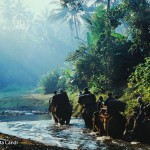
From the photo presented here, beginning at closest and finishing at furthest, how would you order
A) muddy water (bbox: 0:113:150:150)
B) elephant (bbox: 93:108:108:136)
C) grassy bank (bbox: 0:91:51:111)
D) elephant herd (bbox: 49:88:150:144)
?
muddy water (bbox: 0:113:150:150), elephant herd (bbox: 49:88:150:144), elephant (bbox: 93:108:108:136), grassy bank (bbox: 0:91:51:111)

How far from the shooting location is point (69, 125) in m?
20.1

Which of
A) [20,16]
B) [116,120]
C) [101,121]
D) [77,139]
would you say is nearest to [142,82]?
[101,121]

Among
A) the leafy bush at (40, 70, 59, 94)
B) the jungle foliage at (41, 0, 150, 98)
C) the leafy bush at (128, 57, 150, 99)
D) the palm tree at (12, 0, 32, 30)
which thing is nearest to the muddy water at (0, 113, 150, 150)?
the leafy bush at (128, 57, 150, 99)

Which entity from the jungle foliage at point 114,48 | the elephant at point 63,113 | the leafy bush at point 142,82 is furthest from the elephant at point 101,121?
the jungle foliage at point 114,48

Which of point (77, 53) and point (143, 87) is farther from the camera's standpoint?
point (77, 53)

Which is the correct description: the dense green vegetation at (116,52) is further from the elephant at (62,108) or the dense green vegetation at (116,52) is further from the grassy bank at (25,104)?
the grassy bank at (25,104)

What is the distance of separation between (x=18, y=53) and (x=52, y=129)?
64945mm

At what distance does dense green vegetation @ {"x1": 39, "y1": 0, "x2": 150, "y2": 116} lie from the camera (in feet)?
78.2

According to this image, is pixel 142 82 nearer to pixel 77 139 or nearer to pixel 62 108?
pixel 62 108

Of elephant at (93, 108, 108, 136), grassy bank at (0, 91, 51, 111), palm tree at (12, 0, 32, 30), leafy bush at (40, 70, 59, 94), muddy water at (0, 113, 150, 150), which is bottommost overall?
muddy water at (0, 113, 150, 150)

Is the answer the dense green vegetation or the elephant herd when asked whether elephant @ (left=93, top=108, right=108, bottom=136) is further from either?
the dense green vegetation

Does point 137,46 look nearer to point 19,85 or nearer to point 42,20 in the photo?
point 19,85

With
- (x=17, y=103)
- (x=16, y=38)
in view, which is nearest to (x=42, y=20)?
(x=16, y=38)

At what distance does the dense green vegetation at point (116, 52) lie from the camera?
2383cm
